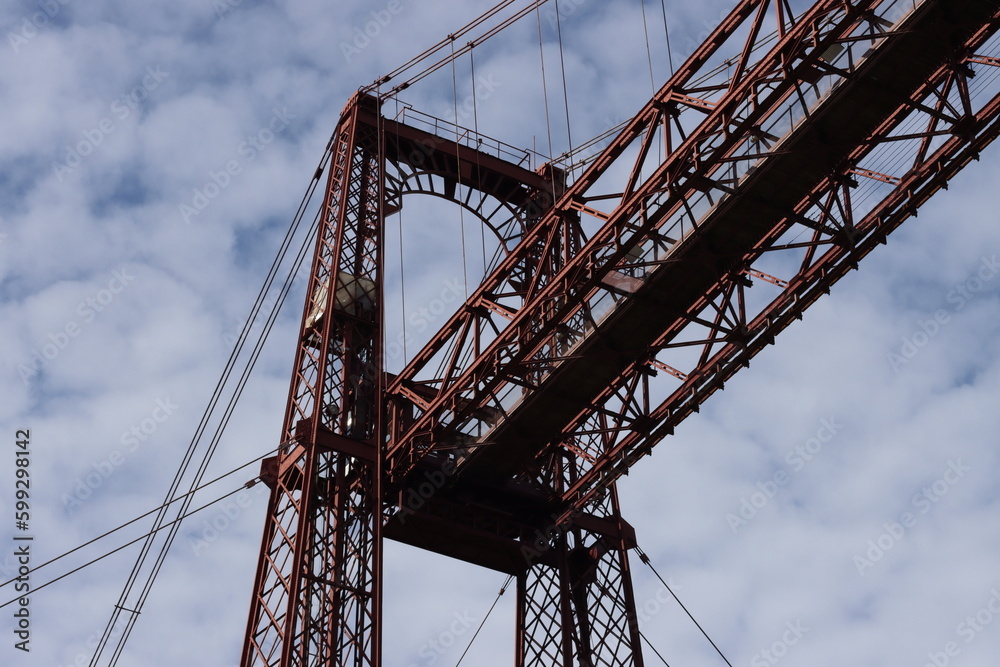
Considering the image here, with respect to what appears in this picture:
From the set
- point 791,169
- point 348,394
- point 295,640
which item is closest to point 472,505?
point 348,394

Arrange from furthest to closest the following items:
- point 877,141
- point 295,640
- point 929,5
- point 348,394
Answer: point 348,394 → point 295,640 → point 877,141 → point 929,5

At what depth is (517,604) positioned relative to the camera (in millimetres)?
32188

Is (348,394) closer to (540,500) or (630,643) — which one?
(540,500)

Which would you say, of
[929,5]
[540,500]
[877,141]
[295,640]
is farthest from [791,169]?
[295,640]

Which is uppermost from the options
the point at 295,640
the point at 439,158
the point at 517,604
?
the point at 439,158

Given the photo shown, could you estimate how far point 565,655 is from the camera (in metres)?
30.9

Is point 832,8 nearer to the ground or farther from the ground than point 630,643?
farther from the ground

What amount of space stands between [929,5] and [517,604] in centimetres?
1507

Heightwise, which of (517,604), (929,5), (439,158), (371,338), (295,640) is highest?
(439,158)

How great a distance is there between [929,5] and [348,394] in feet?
44.5

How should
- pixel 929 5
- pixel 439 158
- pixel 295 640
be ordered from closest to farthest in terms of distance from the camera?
pixel 929 5 < pixel 295 640 < pixel 439 158

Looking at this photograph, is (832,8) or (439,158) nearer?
(832,8)

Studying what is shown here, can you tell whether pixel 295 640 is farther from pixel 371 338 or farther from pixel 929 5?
pixel 929 5

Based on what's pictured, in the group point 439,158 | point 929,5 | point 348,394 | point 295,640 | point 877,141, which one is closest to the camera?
point 929,5
